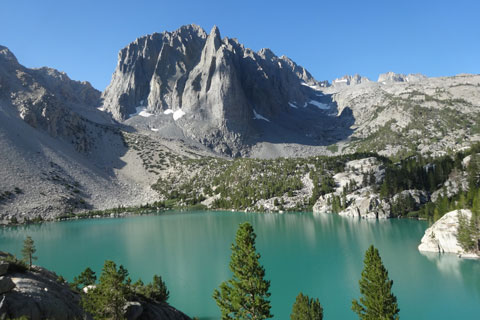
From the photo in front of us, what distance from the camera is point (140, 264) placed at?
44219 mm

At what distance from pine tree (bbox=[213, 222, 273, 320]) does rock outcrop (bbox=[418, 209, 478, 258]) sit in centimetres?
4270

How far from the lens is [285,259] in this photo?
45.4 metres

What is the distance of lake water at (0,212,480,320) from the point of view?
97.8 ft

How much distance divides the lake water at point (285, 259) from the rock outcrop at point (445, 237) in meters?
2.15

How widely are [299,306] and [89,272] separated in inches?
625

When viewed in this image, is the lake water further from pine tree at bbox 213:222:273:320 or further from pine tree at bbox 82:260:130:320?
pine tree at bbox 82:260:130:320

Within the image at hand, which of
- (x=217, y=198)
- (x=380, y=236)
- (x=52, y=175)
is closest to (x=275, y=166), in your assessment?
(x=217, y=198)

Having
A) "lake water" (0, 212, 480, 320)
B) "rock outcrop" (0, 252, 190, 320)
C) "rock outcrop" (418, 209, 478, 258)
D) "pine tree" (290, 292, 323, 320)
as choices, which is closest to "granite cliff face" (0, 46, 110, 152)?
"lake water" (0, 212, 480, 320)

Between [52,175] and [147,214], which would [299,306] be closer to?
[147,214]

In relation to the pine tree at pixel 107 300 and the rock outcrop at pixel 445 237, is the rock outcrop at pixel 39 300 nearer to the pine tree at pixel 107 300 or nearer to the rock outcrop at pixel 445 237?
the pine tree at pixel 107 300

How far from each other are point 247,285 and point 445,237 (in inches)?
1754

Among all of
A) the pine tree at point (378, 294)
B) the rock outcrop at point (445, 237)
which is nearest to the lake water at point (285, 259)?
the rock outcrop at point (445, 237)

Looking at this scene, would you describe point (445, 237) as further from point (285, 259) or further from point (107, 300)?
point (107, 300)

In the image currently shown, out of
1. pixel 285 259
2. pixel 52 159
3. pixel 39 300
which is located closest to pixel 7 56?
pixel 52 159
